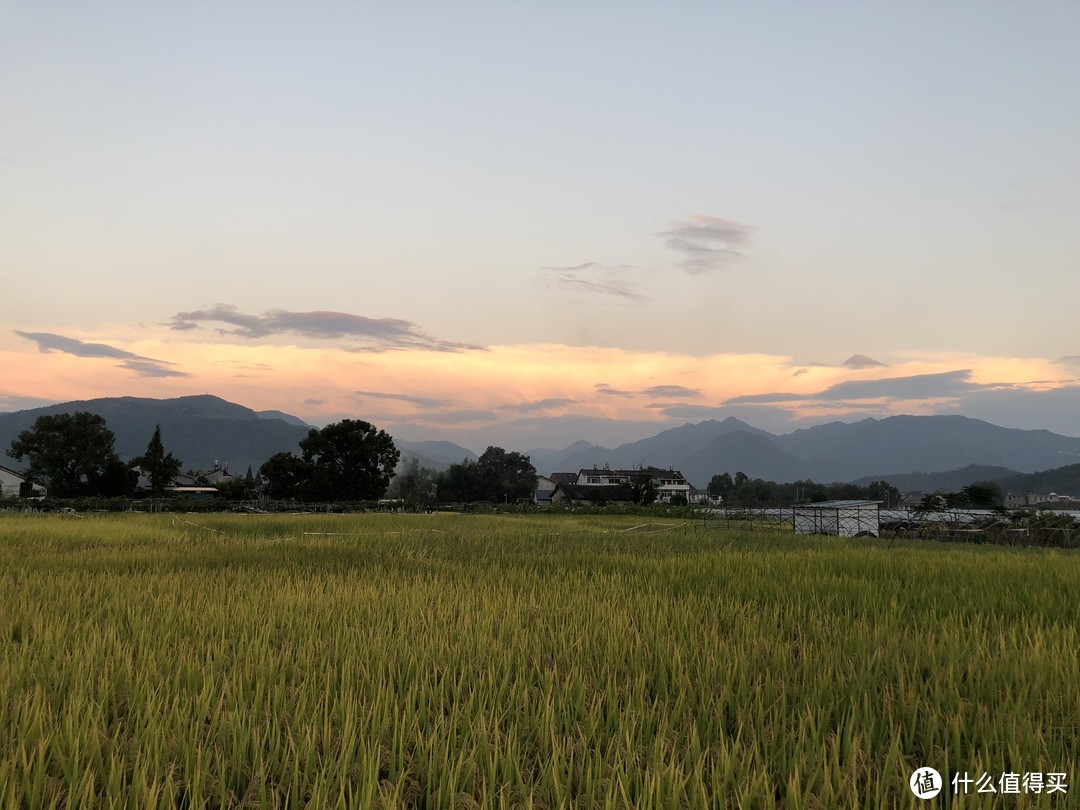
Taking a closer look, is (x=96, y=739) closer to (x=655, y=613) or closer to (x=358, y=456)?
(x=655, y=613)

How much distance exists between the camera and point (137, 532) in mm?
20000

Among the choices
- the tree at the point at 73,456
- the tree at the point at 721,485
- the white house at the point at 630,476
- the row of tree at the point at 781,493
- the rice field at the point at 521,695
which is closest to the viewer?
the rice field at the point at 521,695

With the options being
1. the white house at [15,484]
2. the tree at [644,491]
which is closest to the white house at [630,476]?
the tree at [644,491]

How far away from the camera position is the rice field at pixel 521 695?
297 cm

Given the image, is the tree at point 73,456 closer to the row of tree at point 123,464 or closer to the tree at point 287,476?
the row of tree at point 123,464

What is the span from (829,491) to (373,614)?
160 metres

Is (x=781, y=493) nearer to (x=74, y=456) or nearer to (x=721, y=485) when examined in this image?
(x=721, y=485)

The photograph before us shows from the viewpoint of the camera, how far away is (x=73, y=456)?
6319cm

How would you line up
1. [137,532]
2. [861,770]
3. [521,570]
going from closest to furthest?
[861,770] < [521,570] < [137,532]

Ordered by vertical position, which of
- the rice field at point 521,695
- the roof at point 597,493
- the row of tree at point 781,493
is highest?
the rice field at point 521,695

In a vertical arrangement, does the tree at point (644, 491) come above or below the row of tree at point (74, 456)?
below

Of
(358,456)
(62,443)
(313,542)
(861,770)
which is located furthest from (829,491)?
(861,770)

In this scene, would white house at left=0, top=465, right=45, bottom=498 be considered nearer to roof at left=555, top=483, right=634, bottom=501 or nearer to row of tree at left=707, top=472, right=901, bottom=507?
roof at left=555, top=483, right=634, bottom=501

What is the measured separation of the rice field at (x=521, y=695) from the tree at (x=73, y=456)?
2526 inches
